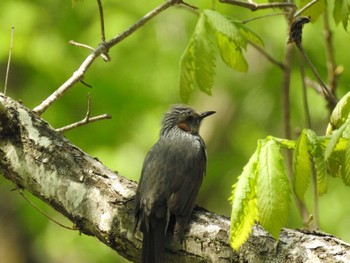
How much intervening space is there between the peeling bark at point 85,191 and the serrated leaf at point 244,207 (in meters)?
0.50

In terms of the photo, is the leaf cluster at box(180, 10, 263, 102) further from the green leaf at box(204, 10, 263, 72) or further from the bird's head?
the bird's head

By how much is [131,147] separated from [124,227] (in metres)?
6.25

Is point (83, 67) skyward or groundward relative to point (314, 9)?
groundward

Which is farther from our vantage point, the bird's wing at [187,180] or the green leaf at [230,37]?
the bird's wing at [187,180]

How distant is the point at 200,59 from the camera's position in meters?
4.34

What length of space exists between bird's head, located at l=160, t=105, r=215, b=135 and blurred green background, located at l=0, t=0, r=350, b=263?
3.35m

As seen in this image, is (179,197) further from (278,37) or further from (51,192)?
(278,37)

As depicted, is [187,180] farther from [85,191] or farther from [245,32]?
[245,32]

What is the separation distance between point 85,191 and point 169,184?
104 centimetres

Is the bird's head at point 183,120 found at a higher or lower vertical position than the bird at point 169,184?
higher

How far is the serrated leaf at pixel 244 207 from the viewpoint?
3289 mm

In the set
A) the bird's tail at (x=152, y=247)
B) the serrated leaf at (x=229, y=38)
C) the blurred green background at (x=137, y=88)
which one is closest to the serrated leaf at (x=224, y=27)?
the serrated leaf at (x=229, y=38)

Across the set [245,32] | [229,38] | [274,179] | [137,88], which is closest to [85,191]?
[229,38]

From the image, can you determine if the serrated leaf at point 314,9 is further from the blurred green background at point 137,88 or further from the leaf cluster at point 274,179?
the blurred green background at point 137,88
